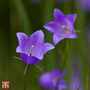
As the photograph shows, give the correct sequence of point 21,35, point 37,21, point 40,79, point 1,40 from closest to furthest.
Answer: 1. point 21,35
2. point 40,79
3. point 1,40
4. point 37,21

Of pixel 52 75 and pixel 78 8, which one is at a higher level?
pixel 78 8

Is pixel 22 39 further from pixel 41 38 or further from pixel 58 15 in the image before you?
pixel 58 15

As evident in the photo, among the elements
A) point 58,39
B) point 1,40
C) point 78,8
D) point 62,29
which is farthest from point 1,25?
point 58,39

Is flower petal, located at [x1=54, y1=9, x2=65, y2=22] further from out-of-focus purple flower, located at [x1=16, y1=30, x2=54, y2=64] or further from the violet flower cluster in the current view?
out-of-focus purple flower, located at [x1=16, y1=30, x2=54, y2=64]

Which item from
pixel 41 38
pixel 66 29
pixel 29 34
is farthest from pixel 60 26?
pixel 29 34

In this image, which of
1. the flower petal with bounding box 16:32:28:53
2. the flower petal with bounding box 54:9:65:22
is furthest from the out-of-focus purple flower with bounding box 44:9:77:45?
the flower petal with bounding box 16:32:28:53

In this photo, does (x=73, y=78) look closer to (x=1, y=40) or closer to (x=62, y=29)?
(x=1, y=40)
